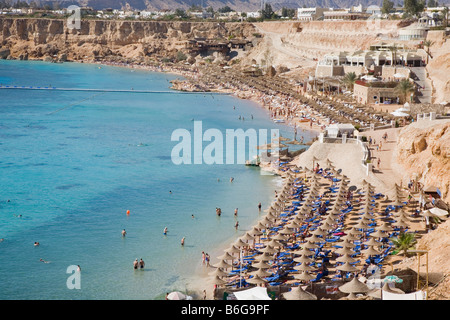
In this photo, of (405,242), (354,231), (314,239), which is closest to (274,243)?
(314,239)

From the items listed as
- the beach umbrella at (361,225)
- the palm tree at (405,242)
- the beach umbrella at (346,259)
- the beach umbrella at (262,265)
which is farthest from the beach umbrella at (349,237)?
the beach umbrella at (262,265)

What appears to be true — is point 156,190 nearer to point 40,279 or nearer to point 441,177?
point 40,279

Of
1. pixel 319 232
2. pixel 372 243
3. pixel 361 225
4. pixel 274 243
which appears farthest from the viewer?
pixel 361 225

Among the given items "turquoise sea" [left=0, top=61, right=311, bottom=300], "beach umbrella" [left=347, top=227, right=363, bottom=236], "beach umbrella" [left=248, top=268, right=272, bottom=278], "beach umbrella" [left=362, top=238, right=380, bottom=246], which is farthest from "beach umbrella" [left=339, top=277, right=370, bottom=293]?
"turquoise sea" [left=0, top=61, right=311, bottom=300]

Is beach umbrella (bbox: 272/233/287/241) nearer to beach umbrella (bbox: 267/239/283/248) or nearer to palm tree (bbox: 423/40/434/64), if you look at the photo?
beach umbrella (bbox: 267/239/283/248)

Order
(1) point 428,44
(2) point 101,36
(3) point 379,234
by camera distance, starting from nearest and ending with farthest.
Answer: (3) point 379,234 → (1) point 428,44 → (2) point 101,36

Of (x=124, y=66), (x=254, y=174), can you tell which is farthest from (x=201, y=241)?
(x=124, y=66)

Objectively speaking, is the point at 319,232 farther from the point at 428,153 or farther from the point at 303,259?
the point at 428,153

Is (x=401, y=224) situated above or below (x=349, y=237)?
above
